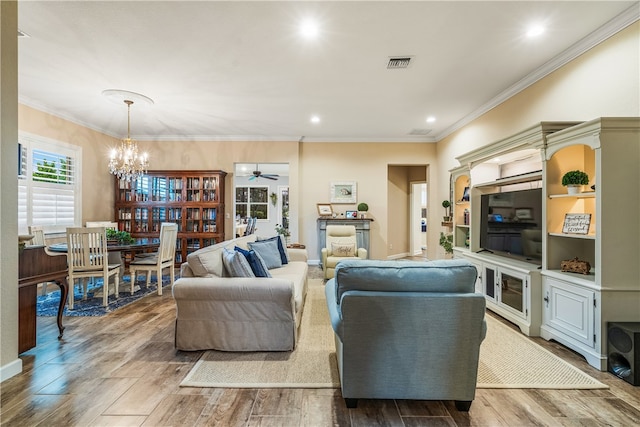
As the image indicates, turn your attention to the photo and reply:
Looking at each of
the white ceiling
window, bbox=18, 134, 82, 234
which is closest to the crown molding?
the white ceiling

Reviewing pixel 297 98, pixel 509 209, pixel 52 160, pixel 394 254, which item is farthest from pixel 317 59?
pixel 394 254

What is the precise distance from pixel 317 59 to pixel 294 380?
3.14m

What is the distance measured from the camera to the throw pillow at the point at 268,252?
376 cm

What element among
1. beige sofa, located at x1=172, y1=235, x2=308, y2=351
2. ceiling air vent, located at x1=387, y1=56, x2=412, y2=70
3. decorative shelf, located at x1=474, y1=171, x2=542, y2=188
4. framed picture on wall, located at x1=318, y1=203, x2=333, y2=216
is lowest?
beige sofa, located at x1=172, y1=235, x2=308, y2=351

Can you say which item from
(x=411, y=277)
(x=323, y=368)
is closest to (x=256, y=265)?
(x=323, y=368)

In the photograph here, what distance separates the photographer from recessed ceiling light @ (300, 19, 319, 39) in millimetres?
2600

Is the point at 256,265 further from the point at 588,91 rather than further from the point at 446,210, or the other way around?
the point at 446,210

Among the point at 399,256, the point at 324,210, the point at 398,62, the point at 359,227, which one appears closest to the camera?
the point at 398,62

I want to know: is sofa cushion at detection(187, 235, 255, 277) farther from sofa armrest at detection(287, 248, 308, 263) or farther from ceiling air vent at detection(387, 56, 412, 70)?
ceiling air vent at detection(387, 56, 412, 70)

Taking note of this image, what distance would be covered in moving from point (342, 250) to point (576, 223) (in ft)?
10.3

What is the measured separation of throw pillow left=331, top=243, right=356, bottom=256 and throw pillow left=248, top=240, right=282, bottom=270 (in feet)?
4.46

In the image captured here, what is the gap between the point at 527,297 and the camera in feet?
9.58

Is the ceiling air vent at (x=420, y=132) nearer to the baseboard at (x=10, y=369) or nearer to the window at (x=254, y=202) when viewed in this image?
the window at (x=254, y=202)

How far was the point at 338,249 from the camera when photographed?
199 inches
